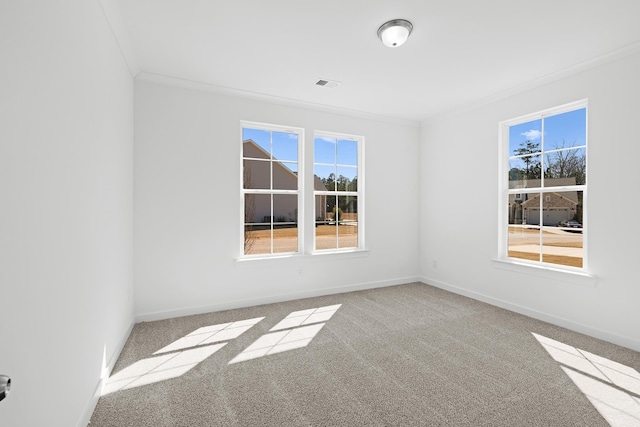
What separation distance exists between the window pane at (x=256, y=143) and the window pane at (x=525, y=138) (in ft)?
10.4

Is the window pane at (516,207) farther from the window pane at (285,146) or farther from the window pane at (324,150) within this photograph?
the window pane at (285,146)

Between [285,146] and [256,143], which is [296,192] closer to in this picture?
[285,146]

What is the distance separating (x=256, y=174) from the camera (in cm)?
422

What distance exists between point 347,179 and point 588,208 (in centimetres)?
291

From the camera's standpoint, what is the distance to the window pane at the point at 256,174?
4.16 m

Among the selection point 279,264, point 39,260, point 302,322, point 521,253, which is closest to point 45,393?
point 39,260

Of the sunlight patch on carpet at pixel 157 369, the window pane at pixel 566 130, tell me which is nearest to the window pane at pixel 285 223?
the sunlight patch on carpet at pixel 157 369

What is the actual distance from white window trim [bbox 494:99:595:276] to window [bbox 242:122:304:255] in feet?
8.75

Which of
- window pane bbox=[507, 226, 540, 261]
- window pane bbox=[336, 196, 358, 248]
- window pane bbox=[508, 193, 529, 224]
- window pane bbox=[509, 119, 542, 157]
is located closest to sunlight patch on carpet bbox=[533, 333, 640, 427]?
window pane bbox=[507, 226, 540, 261]

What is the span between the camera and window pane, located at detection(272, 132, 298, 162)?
4359 millimetres

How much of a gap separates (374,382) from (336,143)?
11.2 feet

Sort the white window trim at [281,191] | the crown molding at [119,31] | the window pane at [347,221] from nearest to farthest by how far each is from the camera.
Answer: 1. the crown molding at [119,31]
2. the white window trim at [281,191]
3. the window pane at [347,221]

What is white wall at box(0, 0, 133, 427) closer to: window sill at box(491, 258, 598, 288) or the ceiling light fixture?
the ceiling light fixture

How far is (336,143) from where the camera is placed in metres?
4.82
